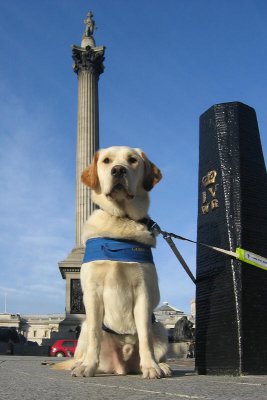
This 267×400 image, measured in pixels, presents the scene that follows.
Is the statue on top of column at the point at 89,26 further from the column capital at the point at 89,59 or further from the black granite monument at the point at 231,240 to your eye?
the black granite monument at the point at 231,240

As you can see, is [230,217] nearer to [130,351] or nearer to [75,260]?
[130,351]

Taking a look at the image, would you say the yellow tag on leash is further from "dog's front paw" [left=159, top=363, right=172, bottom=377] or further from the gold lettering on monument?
"dog's front paw" [left=159, top=363, right=172, bottom=377]

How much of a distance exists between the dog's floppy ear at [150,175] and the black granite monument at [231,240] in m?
0.69

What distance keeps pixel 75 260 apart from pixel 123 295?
26450mm

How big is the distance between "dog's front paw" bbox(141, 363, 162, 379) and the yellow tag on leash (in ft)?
4.00

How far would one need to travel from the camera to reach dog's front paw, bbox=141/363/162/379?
4258mm

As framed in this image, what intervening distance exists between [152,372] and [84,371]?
1.83 feet

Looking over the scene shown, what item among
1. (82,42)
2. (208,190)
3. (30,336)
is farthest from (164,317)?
(208,190)

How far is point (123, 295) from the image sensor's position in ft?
15.4

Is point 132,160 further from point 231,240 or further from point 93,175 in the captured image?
point 231,240

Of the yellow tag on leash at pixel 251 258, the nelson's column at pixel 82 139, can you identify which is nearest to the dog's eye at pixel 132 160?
the yellow tag on leash at pixel 251 258

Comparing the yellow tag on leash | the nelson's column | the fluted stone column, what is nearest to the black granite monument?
the yellow tag on leash

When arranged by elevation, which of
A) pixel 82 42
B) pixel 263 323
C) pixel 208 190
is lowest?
pixel 263 323

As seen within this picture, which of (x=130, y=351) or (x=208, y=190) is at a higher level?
(x=208, y=190)
